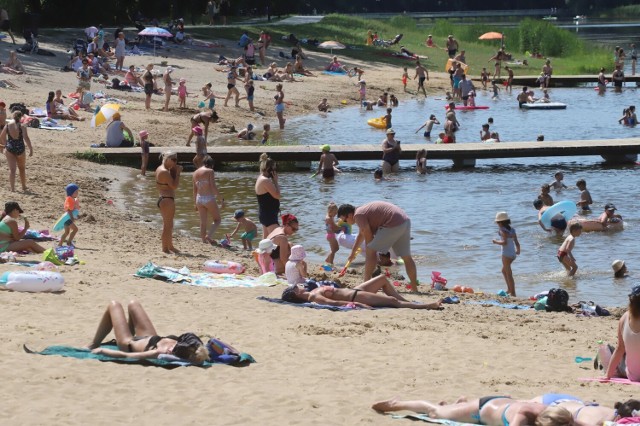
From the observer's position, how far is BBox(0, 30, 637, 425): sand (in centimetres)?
814

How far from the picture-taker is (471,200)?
2230cm

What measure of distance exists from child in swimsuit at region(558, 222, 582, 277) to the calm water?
151 millimetres

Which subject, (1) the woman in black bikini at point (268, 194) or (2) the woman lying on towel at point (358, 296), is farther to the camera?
(1) the woman in black bikini at point (268, 194)

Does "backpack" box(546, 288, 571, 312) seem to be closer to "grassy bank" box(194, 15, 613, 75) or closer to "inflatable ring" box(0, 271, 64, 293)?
"inflatable ring" box(0, 271, 64, 293)

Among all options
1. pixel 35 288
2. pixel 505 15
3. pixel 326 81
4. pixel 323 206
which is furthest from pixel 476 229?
pixel 505 15

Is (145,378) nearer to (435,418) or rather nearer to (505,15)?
(435,418)

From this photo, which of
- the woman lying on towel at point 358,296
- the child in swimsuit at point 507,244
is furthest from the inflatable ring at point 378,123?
the woman lying on towel at point 358,296

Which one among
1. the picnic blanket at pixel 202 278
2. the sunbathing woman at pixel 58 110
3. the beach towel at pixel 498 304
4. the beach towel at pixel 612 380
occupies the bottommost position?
the beach towel at pixel 498 304

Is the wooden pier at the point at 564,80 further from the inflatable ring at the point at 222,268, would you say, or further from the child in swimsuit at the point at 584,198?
the inflatable ring at the point at 222,268

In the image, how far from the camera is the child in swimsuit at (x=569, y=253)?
15492 millimetres

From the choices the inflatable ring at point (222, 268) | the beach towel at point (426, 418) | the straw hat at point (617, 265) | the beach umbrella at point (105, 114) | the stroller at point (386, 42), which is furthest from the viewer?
the stroller at point (386, 42)

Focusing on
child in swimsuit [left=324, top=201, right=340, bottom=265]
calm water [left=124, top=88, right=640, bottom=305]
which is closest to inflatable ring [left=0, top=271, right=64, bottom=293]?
child in swimsuit [left=324, top=201, right=340, bottom=265]

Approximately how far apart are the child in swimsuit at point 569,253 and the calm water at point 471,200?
0.15 meters

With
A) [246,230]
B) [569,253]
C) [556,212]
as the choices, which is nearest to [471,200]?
[556,212]
